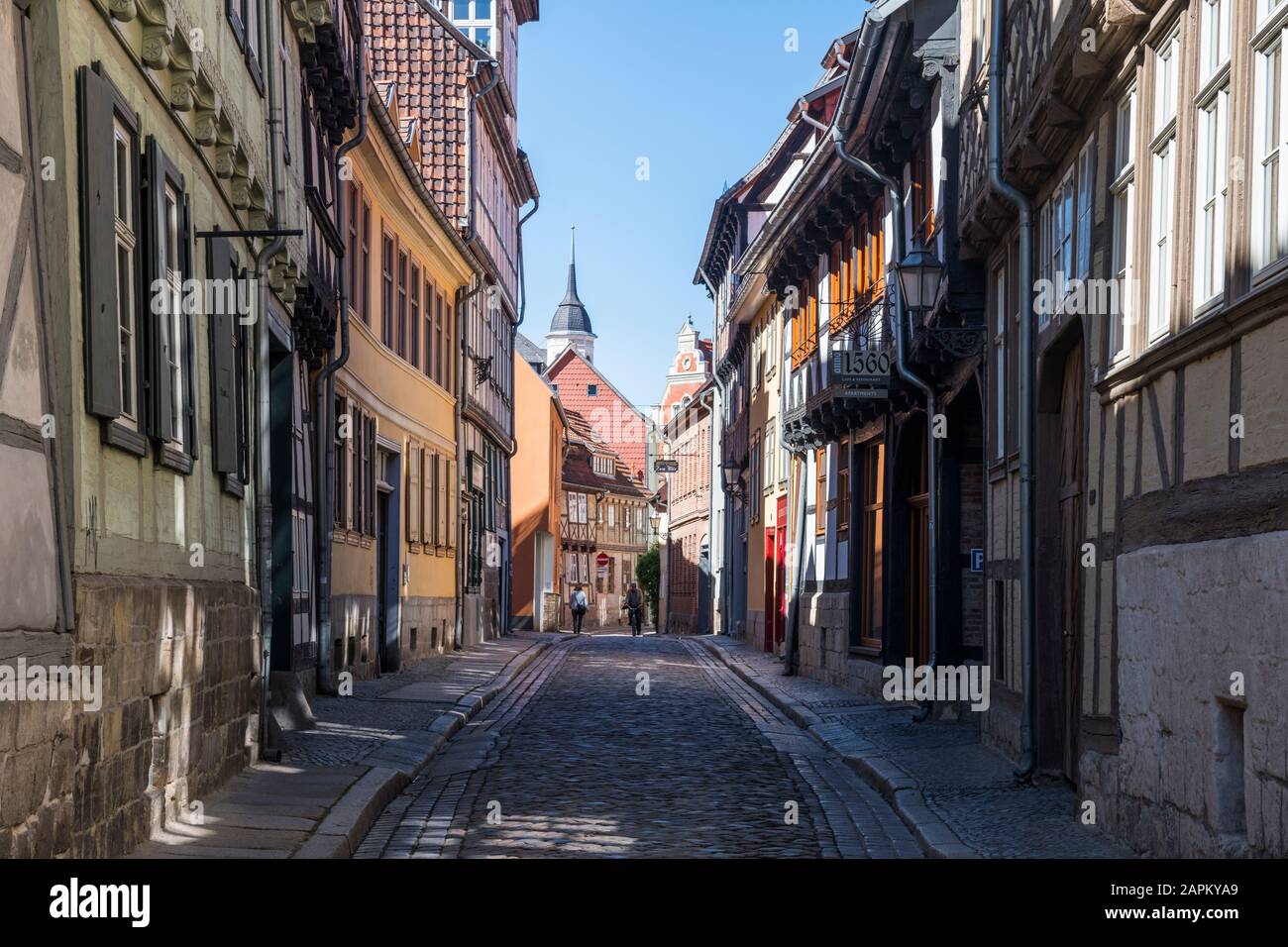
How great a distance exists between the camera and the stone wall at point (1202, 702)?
702 cm

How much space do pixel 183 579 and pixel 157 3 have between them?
3117 mm

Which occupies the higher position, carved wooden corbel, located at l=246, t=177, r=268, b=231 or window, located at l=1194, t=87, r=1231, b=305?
carved wooden corbel, located at l=246, t=177, r=268, b=231

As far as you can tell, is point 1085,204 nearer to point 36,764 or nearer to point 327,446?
point 36,764

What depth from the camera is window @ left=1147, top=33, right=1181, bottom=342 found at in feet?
30.1

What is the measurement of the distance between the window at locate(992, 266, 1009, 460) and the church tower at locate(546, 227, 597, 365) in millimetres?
109153

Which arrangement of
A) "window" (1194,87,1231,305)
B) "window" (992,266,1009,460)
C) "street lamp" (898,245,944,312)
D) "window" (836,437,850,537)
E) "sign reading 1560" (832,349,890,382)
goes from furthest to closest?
"window" (836,437,850,537), "sign reading 1560" (832,349,890,382), "street lamp" (898,245,944,312), "window" (992,266,1009,460), "window" (1194,87,1231,305)

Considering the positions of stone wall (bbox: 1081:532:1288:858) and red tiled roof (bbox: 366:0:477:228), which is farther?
red tiled roof (bbox: 366:0:477:228)

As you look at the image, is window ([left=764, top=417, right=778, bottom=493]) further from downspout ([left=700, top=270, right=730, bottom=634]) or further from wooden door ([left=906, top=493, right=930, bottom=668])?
wooden door ([left=906, top=493, right=930, bottom=668])

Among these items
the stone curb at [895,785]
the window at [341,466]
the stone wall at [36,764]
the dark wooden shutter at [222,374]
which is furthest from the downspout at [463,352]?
the stone wall at [36,764]

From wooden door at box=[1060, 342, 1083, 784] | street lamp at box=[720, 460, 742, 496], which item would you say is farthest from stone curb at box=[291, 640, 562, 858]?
street lamp at box=[720, 460, 742, 496]

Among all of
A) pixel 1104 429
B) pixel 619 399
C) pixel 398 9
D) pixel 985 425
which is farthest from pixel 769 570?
pixel 619 399

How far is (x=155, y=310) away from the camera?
959 centimetres

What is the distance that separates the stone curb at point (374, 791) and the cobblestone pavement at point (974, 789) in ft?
10.9
